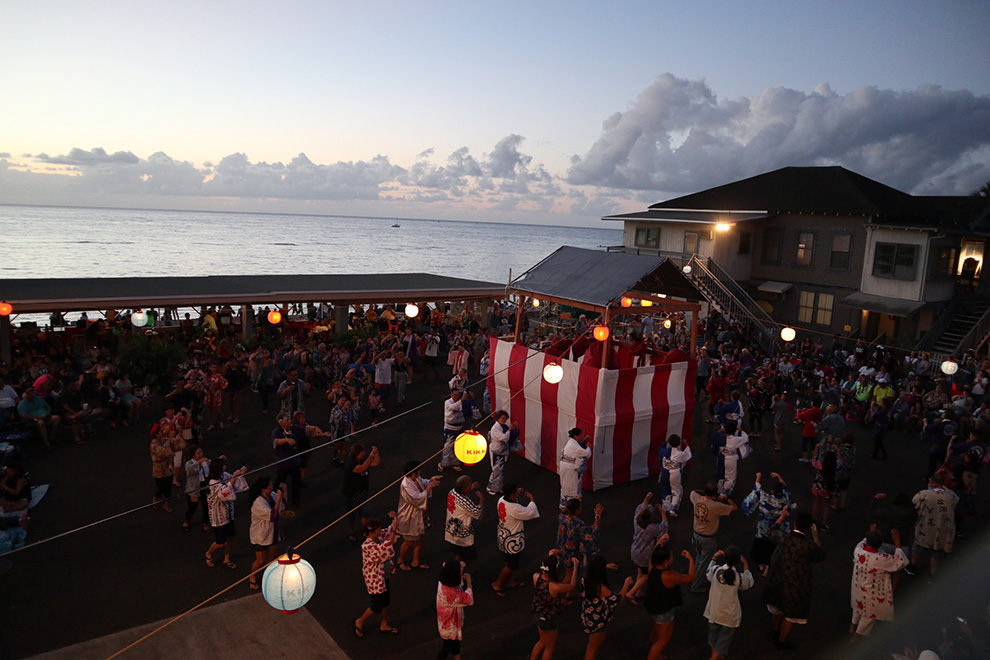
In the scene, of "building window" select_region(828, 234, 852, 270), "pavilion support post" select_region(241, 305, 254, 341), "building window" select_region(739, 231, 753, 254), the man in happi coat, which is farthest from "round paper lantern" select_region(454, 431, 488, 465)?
"building window" select_region(739, 231, 753, 254)

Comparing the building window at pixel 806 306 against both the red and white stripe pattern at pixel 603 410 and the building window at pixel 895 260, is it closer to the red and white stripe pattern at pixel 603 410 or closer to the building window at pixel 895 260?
the building window at pixel 895 260

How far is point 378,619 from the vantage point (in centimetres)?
728

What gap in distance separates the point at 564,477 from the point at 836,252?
21713mm

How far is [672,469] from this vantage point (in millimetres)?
9781

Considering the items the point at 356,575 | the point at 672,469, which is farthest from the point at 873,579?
the point at 356,575

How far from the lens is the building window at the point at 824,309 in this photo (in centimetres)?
2619

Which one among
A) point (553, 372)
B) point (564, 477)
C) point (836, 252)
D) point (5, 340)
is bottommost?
point (564, 477)

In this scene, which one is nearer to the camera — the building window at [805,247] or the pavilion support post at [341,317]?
the pavilion support post at [341,317]

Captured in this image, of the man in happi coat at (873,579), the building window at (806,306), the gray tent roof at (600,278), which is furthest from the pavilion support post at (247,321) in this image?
the building window at (806,306)

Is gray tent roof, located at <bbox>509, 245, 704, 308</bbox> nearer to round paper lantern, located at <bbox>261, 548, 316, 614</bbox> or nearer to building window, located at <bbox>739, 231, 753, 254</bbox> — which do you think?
round paper lantern, located at <bbox>261, 548, 316, 614</bbox>

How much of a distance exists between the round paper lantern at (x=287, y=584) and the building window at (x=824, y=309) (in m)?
25.7

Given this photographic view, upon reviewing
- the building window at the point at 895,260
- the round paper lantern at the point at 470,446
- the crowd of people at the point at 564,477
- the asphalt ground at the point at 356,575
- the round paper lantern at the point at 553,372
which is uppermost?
the building window at the point at 895,260

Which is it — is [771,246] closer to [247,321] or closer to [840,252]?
[840,252]

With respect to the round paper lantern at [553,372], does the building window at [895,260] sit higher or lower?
higher
